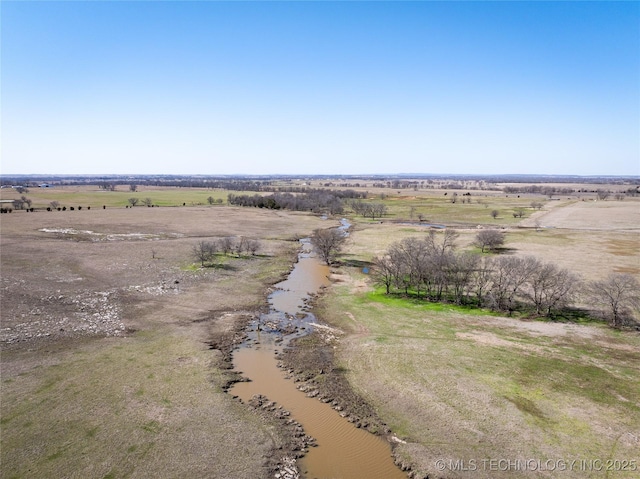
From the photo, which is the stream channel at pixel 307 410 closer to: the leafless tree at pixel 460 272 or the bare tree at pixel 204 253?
the leafless tree at pixel 460 272

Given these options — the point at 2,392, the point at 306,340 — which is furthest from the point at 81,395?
the point at 306,340

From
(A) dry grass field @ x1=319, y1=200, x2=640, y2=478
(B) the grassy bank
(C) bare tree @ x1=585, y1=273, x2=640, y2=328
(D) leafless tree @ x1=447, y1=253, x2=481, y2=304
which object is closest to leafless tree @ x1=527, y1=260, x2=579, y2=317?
(C) bare tree @ x1=585, y1=273, x2=640, y2=328

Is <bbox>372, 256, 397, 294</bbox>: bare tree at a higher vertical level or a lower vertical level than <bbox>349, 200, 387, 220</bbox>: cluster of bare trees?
lower

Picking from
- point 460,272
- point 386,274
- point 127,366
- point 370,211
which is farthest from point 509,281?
point 370,211

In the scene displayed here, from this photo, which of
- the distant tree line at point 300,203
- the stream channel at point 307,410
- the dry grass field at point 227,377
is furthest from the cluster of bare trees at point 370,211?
the stream channel at point 307,410

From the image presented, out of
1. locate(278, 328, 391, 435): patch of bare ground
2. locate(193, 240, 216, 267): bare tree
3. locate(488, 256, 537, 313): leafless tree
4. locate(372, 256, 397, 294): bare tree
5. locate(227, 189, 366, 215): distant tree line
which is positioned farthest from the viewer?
locate(227, 189, 366, 215): distant tree line

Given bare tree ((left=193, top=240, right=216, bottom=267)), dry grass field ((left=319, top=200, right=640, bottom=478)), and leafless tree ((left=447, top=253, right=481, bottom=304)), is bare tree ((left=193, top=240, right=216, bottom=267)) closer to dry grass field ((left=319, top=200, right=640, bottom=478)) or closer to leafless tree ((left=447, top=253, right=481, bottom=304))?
dry grass field ((left=319, top=200, right=640, bottom=478))

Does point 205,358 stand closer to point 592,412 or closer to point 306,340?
point 306,340
